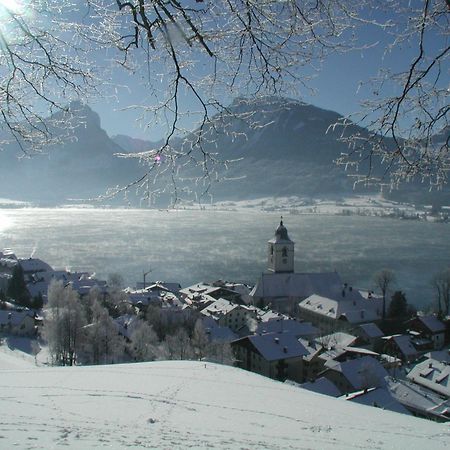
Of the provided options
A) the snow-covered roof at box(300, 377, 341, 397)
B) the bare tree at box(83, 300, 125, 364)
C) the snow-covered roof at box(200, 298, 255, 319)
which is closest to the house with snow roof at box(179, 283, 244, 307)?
the snow-covered roof at box(200, 298, 255, 319)

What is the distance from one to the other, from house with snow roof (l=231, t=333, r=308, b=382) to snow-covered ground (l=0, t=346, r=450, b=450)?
34.8 feet

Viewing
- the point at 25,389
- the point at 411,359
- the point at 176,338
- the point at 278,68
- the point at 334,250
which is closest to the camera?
the point at 278,68

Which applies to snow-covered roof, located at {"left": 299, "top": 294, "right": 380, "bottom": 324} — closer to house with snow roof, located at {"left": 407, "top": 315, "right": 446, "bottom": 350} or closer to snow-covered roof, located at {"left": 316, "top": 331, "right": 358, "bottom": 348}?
house with snow roof, located at {"left": 407, "top": 315, "right": 446, "bottom": 350}

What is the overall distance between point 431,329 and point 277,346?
9.09m

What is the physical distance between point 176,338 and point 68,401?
12.5 m

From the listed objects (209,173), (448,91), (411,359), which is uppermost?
(448,91)

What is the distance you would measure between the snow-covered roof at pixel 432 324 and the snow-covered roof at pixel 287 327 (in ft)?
16.4

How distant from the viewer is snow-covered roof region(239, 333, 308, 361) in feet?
51.1

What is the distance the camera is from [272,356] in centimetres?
1546

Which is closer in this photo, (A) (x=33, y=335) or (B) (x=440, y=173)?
(B) (x=440, y=173)

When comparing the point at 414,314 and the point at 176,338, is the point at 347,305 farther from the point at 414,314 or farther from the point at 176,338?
the point at 176,338

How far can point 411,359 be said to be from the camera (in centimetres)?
1908

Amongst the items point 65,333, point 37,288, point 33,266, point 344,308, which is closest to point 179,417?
point 65,333

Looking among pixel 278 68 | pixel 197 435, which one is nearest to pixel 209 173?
pixel 278 68
